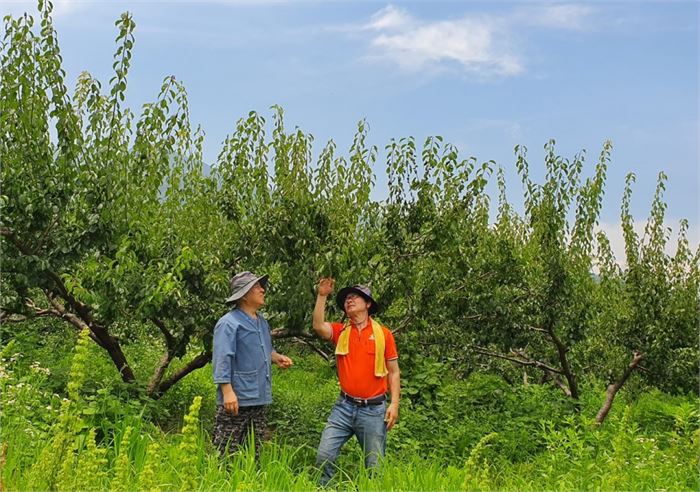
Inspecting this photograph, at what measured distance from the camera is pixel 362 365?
589 cm

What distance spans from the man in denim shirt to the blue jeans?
531mm

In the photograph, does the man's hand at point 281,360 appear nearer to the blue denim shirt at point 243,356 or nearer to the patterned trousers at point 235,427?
the blue denim shirt at point 243,356

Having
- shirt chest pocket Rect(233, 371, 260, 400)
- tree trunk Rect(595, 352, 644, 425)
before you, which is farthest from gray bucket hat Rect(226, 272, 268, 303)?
tree trunk Rect(595, 352, 644, 425)

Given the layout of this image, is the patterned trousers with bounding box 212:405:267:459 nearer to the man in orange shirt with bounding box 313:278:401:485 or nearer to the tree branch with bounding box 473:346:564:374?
the man in orange shirt with bounding box 313:278:401:485

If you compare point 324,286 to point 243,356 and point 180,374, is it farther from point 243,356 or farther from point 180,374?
point 180,374

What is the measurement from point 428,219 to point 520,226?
4.73m

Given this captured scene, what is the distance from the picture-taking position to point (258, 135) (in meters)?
8.19

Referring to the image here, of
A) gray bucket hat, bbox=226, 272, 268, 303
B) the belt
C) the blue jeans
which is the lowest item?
the blue jeans

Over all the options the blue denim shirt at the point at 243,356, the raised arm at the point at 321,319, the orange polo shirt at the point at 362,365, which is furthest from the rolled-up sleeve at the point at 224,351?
the orange polo shirt at the point at 362,365

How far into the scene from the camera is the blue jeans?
5.80 meters

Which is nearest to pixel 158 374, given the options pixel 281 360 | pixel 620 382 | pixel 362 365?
pixel 281 360

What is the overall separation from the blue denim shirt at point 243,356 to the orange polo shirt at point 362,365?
64cm

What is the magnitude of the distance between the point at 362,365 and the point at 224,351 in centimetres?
114

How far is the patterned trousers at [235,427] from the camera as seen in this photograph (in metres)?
5.55
